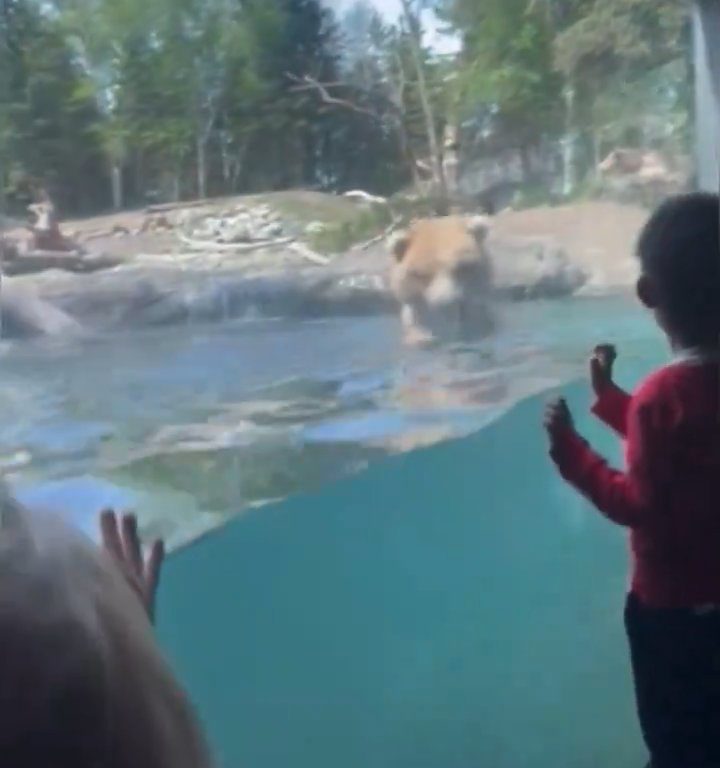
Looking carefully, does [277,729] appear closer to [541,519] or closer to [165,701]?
[541,519]

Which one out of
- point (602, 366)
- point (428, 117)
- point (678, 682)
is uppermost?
point (428, 117)

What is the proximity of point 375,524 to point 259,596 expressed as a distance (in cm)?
11

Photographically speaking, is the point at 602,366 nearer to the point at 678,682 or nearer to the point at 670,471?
the point at 670,471

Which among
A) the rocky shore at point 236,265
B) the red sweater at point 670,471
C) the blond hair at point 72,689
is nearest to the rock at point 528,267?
the rocky shore at point 236,265

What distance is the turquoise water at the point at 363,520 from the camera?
113cm

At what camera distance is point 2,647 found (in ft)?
1.46

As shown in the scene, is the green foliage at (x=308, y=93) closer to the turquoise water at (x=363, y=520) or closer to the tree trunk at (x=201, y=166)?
the tree trunk at (x=201, y=166)

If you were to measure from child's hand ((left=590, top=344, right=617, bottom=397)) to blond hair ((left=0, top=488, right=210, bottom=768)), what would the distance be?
752 millimetres

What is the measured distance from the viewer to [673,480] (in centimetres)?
115

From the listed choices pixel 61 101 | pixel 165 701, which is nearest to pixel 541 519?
pixel 61 101

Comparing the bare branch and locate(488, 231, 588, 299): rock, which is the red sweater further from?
the bare branch

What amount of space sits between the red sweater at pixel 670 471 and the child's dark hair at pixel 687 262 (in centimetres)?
4

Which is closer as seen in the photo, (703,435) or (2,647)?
(2,647)

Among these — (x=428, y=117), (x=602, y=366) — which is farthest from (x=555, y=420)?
(x=428, y=117)
